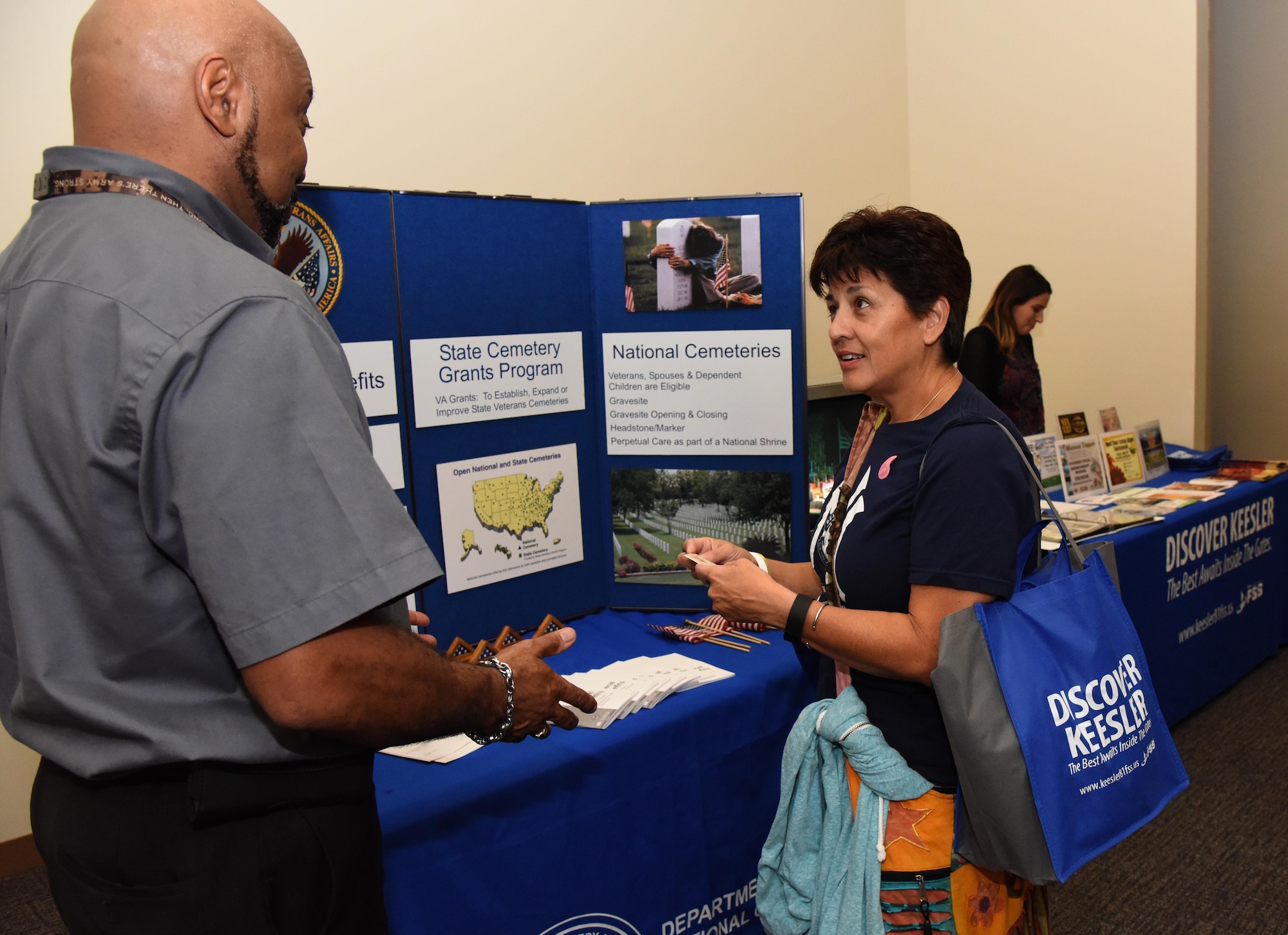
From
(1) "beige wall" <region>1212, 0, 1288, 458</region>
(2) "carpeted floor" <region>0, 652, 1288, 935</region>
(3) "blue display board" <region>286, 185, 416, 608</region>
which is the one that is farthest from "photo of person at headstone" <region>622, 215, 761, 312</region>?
(1) "beige wall" <region>1212, 0, 1288, 458</region>

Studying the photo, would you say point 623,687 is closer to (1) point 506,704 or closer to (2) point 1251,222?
(1) point 506,704

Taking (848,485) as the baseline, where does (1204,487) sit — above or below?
below

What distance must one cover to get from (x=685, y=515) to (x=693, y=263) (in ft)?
2.19

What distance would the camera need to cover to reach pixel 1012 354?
4426mm

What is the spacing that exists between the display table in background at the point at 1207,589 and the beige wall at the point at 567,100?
1505 mm

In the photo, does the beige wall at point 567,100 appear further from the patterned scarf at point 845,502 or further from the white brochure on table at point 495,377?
the patterned scarf at point 845,502

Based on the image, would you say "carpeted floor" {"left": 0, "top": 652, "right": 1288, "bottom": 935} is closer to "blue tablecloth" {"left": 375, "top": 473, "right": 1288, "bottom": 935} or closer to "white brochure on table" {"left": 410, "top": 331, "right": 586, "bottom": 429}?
"blue tablecloth" {"left": 375, "top": 473, "right": 1288, "bottom": 935}

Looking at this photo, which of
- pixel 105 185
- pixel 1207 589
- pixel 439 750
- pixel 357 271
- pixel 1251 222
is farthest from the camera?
pixel 1251 222

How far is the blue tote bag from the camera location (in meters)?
1.24

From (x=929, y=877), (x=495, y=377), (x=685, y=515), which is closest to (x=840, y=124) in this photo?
(x=685, y=515)

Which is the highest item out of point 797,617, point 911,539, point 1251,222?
point 1251,222

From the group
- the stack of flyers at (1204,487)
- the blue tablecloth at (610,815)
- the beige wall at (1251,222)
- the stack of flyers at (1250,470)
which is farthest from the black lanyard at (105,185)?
the beige wall at (1251,222)

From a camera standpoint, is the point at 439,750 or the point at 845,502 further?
the point at 439,750

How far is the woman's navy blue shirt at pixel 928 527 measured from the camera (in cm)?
129
